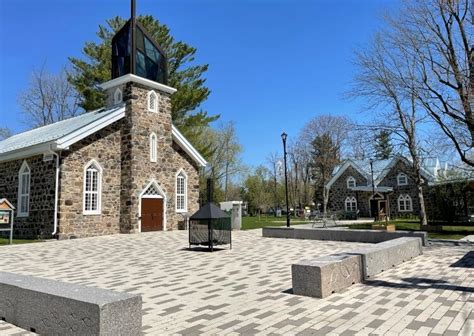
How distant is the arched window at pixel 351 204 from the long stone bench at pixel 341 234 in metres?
25.8

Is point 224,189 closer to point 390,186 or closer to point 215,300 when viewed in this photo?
point 390,186

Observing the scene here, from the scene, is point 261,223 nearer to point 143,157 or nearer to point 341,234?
point 143,157

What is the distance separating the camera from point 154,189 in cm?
2177

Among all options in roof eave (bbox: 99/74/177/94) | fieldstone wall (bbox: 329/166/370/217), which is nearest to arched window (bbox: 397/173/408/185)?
fieldstone wall (bbox: 329/166/370/217)

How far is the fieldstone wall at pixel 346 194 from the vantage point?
40112 mm

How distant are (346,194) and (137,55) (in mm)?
28952

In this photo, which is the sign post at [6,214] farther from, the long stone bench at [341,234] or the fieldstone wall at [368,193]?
the fieldstone wall at [368,193]

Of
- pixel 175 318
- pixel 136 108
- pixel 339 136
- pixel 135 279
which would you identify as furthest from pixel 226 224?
pixel 339 136

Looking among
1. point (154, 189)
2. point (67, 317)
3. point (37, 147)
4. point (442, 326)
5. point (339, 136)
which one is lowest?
point (442, 326)

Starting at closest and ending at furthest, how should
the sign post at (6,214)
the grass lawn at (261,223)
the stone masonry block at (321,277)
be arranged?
the stone masonry block at (321,277) < the sign post at (6,214) < the grass lawn at (261,223)

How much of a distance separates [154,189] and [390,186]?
1072 inches

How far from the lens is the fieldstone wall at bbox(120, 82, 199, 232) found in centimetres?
2039

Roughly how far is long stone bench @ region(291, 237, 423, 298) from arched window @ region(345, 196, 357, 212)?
33806 mm

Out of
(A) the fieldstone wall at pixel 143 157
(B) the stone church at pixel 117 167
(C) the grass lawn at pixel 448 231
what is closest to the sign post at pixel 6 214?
(B) the stone church at pixel 117 167
